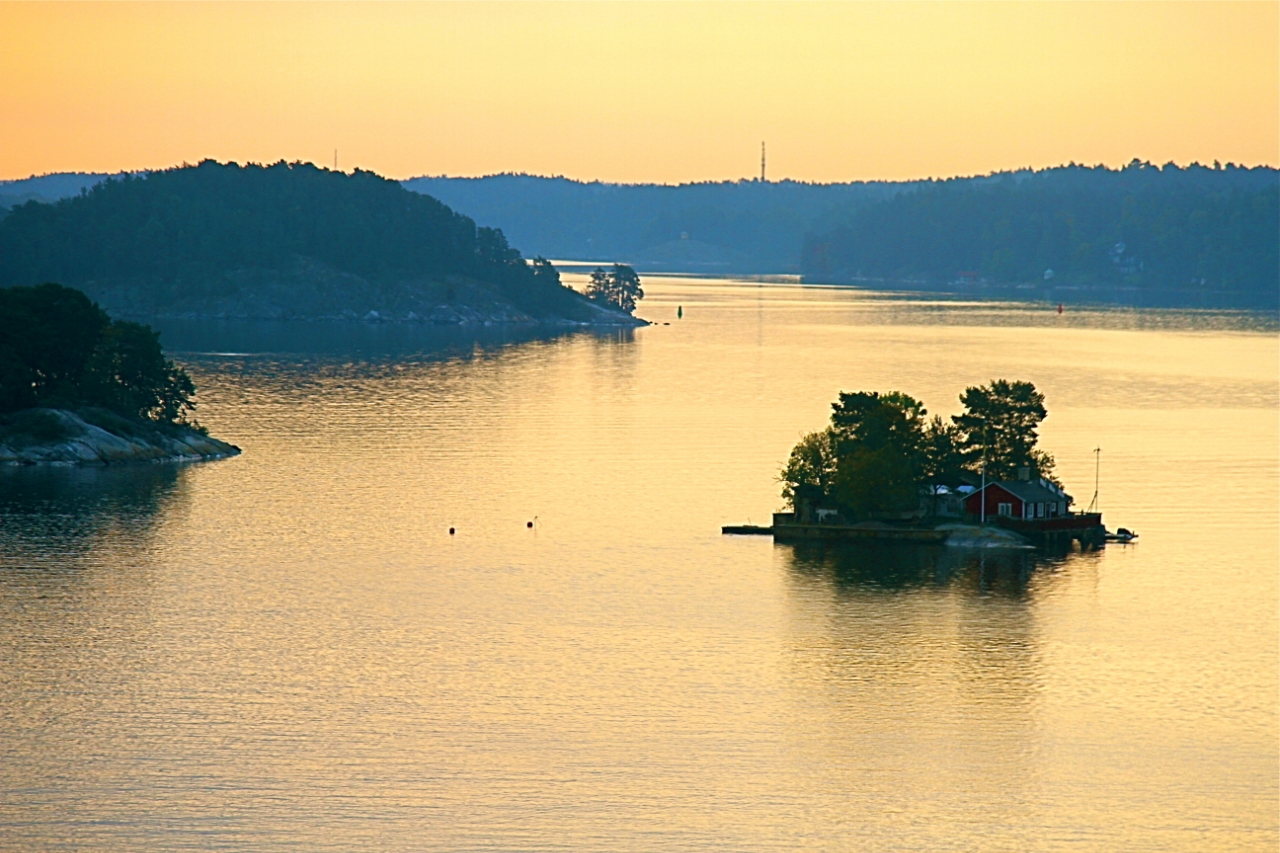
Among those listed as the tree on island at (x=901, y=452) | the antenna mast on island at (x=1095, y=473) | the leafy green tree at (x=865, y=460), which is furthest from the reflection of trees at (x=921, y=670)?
the antenna mast on island at (x=1095, y=473)

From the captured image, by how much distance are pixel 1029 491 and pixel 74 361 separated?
77660 millimetres

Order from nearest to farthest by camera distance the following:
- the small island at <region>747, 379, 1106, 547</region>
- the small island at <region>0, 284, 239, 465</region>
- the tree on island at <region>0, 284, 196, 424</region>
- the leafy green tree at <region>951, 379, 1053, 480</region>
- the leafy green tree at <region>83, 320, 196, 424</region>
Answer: the small island at <region>747, 379, 1106, 547</region>
the leafy green tree at <region>951, 379, 1053, 480</region>
the small island at <region>0, 284, 239, 465</region>
the tree on island at <region>0, 284, 196, 424</region>
the leafy green tree at <region>83, 320, 196, 424</region>

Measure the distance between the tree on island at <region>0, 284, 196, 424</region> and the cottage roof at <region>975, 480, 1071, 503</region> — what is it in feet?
220

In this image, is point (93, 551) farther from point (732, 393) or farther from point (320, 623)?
point (732, 393)

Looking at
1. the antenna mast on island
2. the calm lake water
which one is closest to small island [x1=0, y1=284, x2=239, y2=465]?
the calm lake water

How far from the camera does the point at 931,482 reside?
111625 mm

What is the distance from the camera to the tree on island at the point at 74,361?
136000 mm

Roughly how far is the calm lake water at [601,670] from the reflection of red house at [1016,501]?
16.1 feet

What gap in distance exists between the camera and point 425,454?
5738 inches

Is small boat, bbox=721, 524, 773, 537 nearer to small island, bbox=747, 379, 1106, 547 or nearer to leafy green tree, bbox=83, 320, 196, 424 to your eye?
small island, bbox=747, 379, 1106, 547

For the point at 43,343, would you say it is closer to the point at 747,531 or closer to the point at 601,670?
the point at 747,531

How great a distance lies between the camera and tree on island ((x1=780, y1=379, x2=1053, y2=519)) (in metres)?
108

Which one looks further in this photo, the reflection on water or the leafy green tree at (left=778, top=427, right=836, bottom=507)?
the leafy green tree at (left=778, top=427, right=836, bottom=507)

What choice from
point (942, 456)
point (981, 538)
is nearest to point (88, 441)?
point (942, 456)
